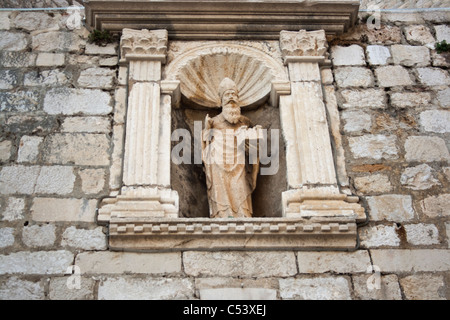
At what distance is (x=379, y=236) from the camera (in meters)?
4.35

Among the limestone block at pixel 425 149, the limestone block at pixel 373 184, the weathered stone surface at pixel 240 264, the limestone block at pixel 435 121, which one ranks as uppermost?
the limestone block at pixel 435 121

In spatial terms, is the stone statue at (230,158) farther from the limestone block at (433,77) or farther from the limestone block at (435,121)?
the limestone block at (433,77)

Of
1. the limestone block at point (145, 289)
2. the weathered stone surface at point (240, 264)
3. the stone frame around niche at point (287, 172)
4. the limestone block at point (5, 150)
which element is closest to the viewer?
the limestone block at point (145, 289)

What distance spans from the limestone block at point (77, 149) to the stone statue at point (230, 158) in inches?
33.0

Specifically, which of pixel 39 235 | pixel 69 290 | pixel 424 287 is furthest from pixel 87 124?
pixel 424 287

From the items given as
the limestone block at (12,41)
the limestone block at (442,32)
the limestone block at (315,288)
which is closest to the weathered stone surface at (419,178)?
the limestone block at (315,288)

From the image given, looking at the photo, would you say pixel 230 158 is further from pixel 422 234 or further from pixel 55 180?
pixel 422 234

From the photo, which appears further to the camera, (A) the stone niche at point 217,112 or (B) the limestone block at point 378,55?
(B) the limestone block at point 378,55

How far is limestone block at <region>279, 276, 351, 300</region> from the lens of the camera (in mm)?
4020

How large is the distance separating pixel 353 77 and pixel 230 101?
1091 millimetres

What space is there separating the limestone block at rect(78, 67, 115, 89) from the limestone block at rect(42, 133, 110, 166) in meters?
0.52

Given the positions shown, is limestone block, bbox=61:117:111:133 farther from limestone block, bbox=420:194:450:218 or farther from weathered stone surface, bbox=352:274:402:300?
limestone block, bbox=420:194:450:218

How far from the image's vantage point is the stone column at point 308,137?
4.46 m

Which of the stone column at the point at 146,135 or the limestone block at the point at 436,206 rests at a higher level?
the stone column at the point at 146,135
